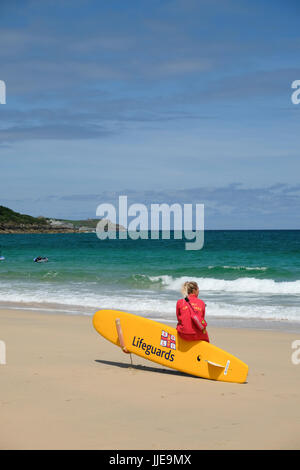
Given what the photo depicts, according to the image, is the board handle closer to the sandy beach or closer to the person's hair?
the sandy beach

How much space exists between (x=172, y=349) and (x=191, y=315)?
646 mm

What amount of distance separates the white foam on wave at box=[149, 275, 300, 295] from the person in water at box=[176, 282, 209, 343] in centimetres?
1299

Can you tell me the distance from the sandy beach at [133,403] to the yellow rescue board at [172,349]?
6.1 inches

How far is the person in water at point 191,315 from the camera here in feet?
20.9

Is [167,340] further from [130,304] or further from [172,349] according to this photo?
[130,304]

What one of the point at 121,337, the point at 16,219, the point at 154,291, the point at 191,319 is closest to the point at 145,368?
the point at 121,337

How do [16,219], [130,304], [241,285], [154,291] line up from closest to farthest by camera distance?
[130,304] → [154,291] → [241,285] → [16,219]

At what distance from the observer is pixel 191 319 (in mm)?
6465

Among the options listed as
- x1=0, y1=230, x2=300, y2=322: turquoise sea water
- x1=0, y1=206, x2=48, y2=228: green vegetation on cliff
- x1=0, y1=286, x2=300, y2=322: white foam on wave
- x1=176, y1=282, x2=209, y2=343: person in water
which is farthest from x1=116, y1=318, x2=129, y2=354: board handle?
x1=0, y1=206, x2=48, y2=228: green vegetation on cliff

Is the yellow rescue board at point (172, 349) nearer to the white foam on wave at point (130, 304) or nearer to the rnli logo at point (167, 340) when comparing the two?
the rnli logo at point (167, 340)

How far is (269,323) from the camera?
11852mm

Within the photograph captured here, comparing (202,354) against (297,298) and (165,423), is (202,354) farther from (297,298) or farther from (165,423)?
(297,298)
